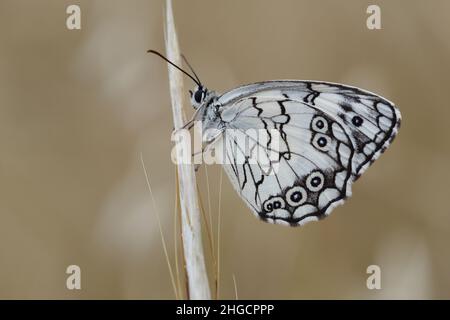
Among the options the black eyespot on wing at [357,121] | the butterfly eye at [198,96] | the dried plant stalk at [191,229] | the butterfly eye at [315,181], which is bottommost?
the dried plant stalk at [191,229]

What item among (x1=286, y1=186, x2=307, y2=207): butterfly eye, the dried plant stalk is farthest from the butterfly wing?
the dried plant stalk

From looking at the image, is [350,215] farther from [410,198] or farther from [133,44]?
[133,44]

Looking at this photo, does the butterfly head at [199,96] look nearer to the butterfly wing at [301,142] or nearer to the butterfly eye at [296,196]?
the butterfly wing at [301,142]

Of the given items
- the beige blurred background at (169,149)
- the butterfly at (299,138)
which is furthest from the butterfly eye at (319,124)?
the beige blurred background at (169,149)

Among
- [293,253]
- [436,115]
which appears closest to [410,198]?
[436,115]

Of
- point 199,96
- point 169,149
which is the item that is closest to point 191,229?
point 199,96

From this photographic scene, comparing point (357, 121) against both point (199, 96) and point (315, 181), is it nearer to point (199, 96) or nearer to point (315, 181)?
point (315, 181)

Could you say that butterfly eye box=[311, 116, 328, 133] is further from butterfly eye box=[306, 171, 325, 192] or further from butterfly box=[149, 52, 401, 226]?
butterfly eye box=[306, 171, 325, 192]
